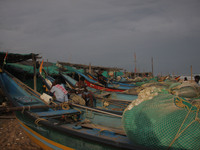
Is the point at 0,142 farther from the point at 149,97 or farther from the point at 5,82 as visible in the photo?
the point at 149,97

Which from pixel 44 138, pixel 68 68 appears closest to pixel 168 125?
pixel 44 138

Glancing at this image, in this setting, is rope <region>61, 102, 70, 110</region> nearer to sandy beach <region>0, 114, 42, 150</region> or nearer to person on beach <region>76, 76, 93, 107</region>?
sandy beach <region>0, 114, 42, 150</region>

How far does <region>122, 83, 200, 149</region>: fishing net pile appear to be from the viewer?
6.26 feet

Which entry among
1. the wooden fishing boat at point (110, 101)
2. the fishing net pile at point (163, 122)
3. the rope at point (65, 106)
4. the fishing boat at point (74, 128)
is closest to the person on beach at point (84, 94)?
the wooden fishing boat at point (110, 101)

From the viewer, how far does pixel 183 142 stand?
1896 millimetres

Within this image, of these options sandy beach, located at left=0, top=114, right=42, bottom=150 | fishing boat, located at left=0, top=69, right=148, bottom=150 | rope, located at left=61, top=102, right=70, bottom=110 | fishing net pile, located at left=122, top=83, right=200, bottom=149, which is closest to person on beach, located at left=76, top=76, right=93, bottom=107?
fishing boat, located at left=0, top=69, right=148, bottom=150

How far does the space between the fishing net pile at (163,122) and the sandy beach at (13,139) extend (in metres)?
3.11

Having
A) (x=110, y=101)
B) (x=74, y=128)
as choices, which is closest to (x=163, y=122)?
(x=74, y=128)

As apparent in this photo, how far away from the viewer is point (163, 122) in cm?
200

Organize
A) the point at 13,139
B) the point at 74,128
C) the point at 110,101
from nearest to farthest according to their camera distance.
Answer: the point at 74,128, the point at 13,139, the point at 110,101

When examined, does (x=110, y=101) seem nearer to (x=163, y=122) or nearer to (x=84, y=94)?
(x=84, y=94)

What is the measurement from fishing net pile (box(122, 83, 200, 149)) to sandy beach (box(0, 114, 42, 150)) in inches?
122

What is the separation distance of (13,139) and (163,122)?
4.48 m

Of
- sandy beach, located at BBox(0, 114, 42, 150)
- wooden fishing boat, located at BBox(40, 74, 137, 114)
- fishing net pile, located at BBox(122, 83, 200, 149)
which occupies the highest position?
fishing net pile, located at BBox(122, 83, 200, 149)
